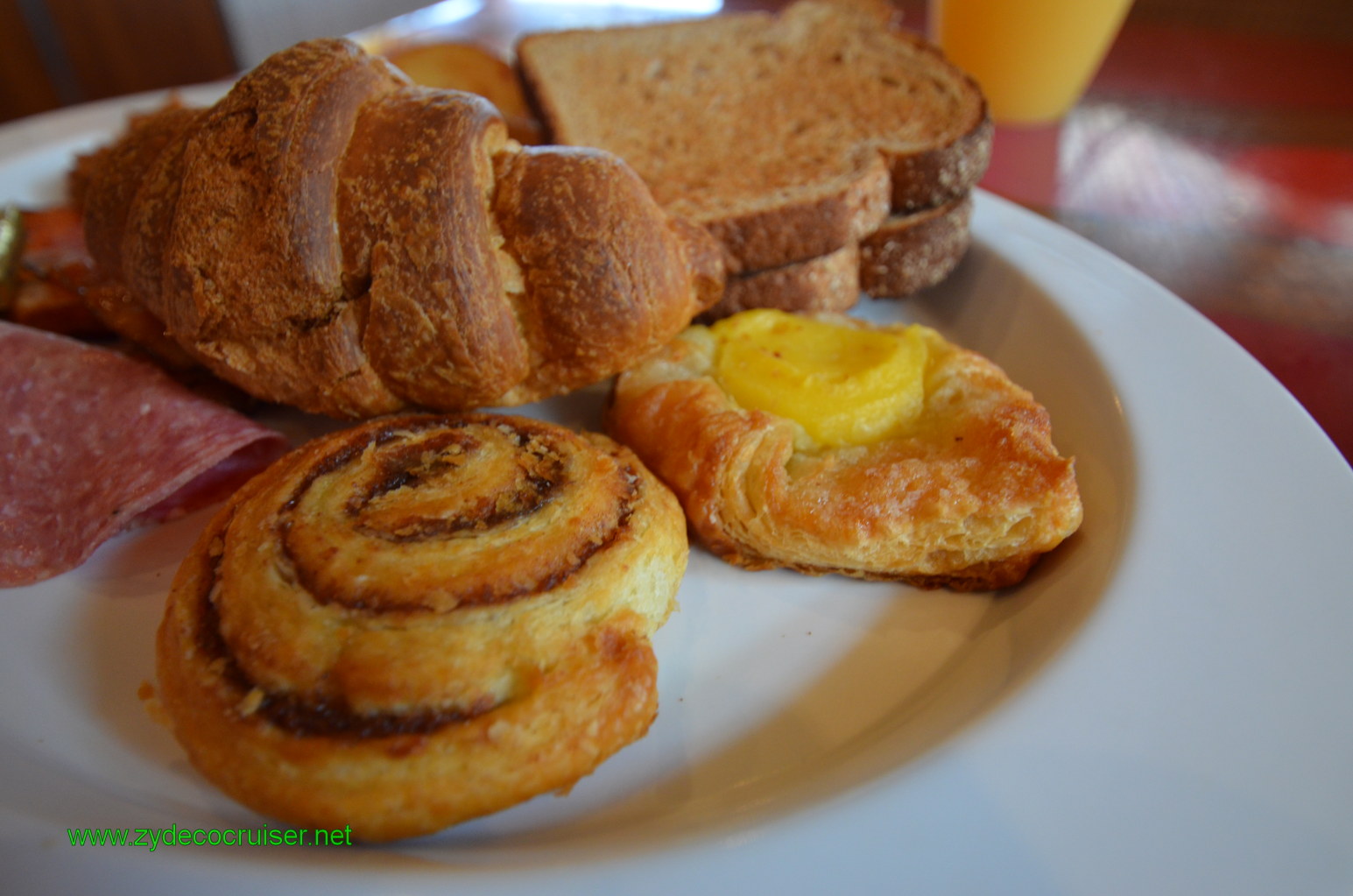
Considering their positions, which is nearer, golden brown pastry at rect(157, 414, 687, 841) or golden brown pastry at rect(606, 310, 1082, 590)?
golden brown pastry at rect(157, 414, 687, 841)

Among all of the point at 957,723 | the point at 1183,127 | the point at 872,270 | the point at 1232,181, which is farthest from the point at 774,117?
the point at 1183,127

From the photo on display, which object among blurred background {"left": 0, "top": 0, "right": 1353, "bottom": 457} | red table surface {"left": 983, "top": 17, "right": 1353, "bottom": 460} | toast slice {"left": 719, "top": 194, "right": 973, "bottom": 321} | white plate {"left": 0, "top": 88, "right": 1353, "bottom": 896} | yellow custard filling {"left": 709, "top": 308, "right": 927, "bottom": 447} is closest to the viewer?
white plate {"left": 0, "top": 88, "right": 1353, "bottom": 896}

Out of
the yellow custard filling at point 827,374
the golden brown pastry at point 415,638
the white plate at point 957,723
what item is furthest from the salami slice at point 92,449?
the yellow custard filling at point 827,374

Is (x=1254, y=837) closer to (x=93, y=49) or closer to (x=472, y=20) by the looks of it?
(x=472, y=20)

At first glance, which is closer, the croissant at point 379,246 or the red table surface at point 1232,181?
the croissant at point 379,246

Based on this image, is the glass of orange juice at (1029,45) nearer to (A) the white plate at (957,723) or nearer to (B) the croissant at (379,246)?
(A) the white plate at (957,723)

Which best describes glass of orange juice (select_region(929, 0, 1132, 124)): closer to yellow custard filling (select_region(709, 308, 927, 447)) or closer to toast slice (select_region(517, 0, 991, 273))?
toast slice (select_region(517, 0, 991, 273))

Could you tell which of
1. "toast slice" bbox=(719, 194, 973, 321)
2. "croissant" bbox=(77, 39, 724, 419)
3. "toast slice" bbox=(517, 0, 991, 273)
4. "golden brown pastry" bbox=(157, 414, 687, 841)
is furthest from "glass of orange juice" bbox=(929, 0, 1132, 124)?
"golden brown pastry" bbox=(157, 414, 687, 841)
